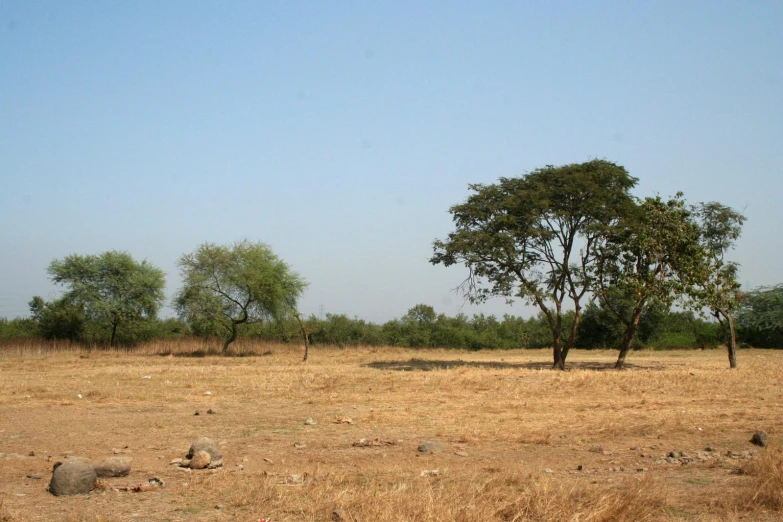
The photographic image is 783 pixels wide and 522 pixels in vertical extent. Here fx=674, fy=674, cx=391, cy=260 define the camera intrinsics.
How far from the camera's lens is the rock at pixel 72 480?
301 inches

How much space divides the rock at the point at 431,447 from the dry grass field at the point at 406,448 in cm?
16

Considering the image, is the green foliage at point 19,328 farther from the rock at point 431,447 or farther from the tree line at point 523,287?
the rock at point 431,447

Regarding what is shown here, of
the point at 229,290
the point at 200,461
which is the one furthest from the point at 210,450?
the point at 229,290

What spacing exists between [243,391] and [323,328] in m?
33.4

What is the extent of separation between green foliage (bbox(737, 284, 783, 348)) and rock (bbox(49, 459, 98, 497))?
154ft

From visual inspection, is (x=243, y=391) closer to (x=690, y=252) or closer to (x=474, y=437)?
(x=474, y=437)

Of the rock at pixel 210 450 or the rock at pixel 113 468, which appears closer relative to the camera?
the rock at pixel 113 468

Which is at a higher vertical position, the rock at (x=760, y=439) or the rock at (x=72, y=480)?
the rock at (x=760, y=439)

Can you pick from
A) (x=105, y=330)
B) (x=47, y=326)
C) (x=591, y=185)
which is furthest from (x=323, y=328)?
(x=591, y=185)

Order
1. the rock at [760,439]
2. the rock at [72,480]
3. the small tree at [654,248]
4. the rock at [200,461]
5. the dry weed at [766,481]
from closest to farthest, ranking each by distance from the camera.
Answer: the dry weed at [766,481] < the rock at [72,480] < the rock at [200,461] < the rock at [760,439] < the small tree at [654,248]

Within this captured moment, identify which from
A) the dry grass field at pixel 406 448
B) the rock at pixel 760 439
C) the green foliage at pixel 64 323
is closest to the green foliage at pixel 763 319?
the dry grass field at pixel 406 448

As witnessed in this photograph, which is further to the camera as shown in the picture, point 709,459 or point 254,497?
point 709,459

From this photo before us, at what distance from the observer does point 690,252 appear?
27641mm

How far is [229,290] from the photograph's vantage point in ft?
139
